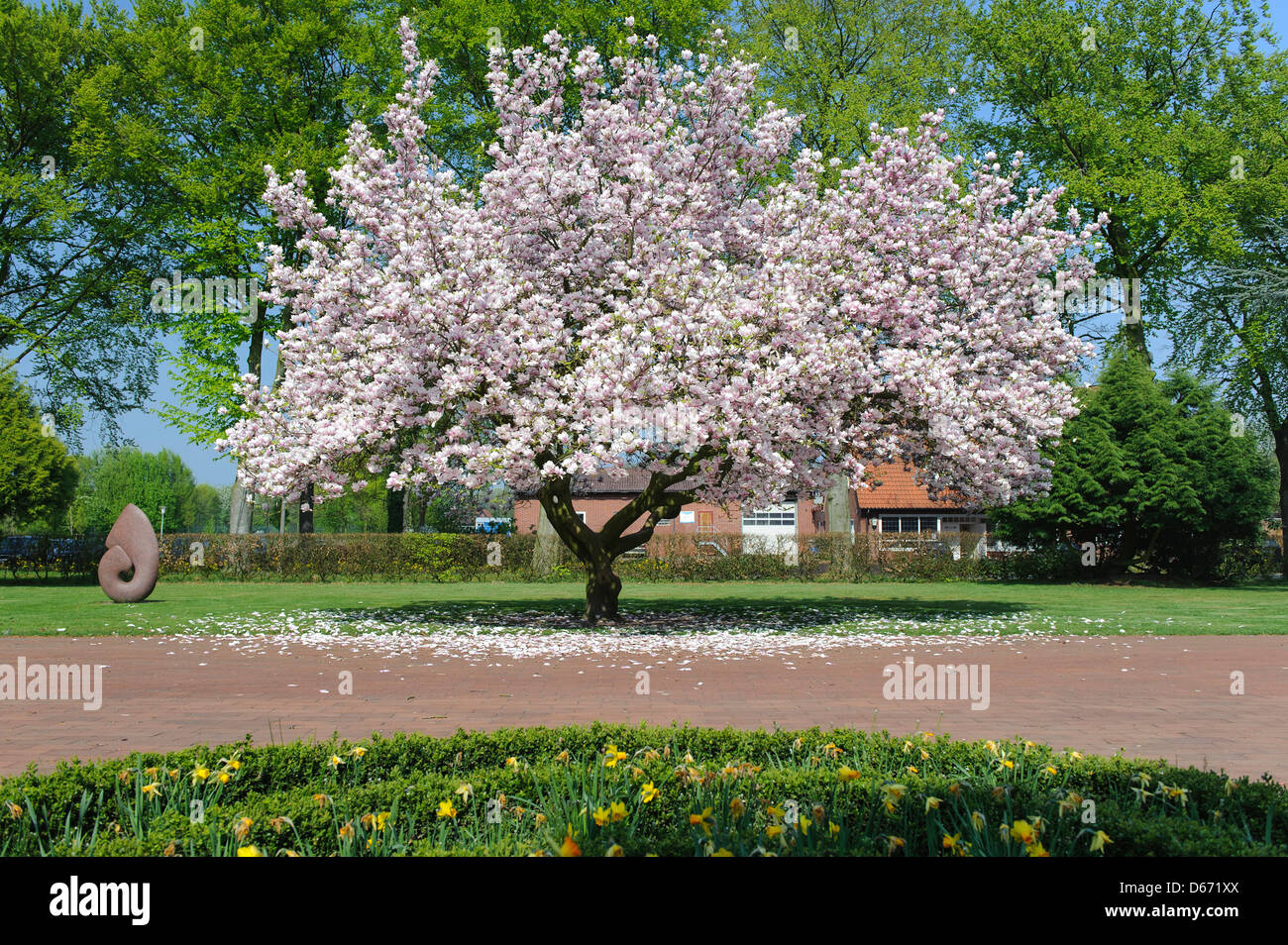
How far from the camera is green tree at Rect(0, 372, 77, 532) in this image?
87.7ft

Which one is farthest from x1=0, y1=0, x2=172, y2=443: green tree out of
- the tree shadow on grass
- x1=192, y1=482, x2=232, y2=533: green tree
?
x1=192, y1=482, x2=232, y2=533: green tree

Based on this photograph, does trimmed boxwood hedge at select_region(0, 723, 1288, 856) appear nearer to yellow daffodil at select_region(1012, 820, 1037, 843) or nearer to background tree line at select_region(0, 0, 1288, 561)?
yellow daffodil at select_region(1012, 820, 1037, 843)

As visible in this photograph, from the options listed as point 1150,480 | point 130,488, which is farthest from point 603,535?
point 130,488

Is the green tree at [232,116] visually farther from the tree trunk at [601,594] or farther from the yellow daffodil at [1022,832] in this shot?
the yellow daffodil at [1022,832]

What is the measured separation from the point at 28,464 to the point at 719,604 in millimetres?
21293

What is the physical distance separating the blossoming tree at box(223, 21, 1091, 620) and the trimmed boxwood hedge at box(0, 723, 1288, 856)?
7888 mm

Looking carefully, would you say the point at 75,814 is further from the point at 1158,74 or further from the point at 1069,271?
the point at 1158,74

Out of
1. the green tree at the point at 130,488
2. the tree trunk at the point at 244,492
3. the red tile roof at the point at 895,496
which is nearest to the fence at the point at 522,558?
the tree trunk at the point at 244,492

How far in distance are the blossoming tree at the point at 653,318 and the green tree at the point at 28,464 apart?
15.7 metres

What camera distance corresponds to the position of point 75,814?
13.7 ft

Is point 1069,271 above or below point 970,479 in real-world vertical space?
above

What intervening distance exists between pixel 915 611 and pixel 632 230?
10247 millimetres

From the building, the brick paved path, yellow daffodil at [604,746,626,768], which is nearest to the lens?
yellow daffodil at [604,746,626,768]
